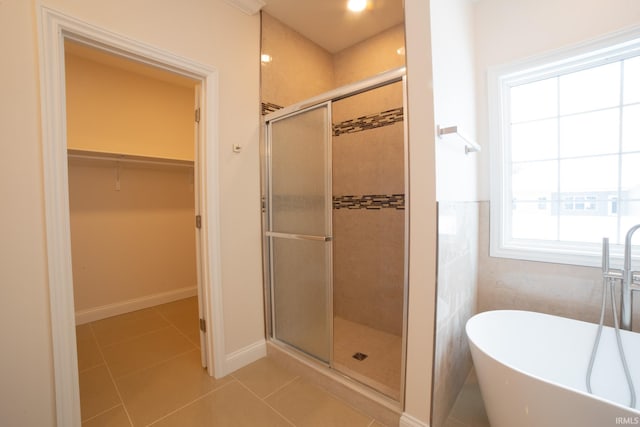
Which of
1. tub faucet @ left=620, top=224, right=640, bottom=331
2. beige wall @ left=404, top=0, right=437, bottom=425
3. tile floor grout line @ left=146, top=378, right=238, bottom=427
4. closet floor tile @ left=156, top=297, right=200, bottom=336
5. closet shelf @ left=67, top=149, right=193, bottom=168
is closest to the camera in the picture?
beige wall @ left=404, top=0, right=437, bottom=425

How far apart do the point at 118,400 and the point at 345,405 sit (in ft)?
4.67

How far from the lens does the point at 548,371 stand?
144 centimetres

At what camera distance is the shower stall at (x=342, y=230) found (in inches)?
68.8

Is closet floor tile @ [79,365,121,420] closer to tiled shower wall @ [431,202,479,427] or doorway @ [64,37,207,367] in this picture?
doorway @ [64,37,207,367]

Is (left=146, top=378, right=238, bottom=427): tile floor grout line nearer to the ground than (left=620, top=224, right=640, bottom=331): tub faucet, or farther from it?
nearer to the ground

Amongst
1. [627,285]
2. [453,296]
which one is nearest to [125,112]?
[453,296]

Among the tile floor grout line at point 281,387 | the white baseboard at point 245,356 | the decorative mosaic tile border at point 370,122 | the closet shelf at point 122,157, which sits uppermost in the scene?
the decorative mosaic tile border at point 370,122

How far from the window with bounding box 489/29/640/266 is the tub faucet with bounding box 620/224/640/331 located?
185 mm

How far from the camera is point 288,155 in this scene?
197cm

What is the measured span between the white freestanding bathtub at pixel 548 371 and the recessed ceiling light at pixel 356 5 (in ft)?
8.06

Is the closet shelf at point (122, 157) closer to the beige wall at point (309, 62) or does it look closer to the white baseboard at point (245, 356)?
the beige wall at point (309, 62)

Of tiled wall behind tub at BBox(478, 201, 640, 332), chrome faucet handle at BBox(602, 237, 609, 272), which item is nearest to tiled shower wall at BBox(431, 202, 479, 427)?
tiled wall behind tub at BBox(478, 201, 640, 332)

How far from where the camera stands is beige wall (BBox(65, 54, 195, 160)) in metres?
2.65

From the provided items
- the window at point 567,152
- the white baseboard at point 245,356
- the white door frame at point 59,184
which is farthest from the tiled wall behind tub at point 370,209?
the white door frame at point 59,184
